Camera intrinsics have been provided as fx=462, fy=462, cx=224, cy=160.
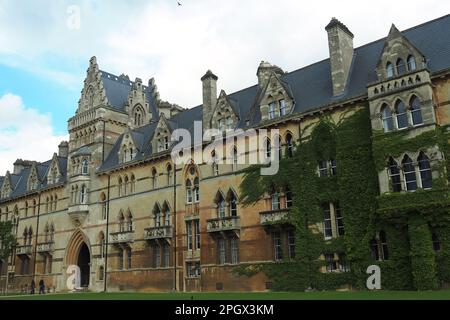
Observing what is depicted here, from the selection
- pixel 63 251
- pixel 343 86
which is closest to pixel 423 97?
pixel 343 86

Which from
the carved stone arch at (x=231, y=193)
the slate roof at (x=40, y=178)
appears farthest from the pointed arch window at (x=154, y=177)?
the slate roof at (x=40, y=178)

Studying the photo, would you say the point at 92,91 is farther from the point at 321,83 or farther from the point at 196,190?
the point at 321,83

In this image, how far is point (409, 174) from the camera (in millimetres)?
25766

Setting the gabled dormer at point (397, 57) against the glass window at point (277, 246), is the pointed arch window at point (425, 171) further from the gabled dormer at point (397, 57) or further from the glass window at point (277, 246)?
the glass window at point (277, 246)

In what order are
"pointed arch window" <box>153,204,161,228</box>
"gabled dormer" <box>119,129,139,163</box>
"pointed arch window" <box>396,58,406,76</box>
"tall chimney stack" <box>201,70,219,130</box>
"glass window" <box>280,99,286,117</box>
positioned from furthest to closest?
"gabled dormer" <box>119,129,139,163</box>
"pointed arch window" <box>153,204,161,228</box>
"tall chimney stack" <box>201,70,219,130</box>
"glass window" <box>280,99,286,117</box>
"pointed arch window" <box>396,58,406,76</box>

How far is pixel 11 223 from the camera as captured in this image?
58594 mm

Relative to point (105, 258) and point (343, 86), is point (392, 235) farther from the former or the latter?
point (105, 258)

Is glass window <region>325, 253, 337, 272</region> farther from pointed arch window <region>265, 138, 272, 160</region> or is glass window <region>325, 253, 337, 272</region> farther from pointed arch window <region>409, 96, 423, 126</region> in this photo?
pointed arch window <region>409, 96, 423, 126</region>

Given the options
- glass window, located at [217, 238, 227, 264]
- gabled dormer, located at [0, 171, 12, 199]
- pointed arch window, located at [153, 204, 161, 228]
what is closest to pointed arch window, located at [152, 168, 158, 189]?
pointed arch window, located at [153, 204, 161, 228]

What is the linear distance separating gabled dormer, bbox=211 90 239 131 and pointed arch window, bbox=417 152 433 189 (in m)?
15.4

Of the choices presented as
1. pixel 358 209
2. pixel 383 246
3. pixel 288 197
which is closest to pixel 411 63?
pixel 358 209

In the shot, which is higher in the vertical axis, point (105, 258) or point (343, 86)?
point (343, 86)

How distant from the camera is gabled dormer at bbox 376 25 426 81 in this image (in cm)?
2698

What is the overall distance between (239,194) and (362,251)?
10576 mm
